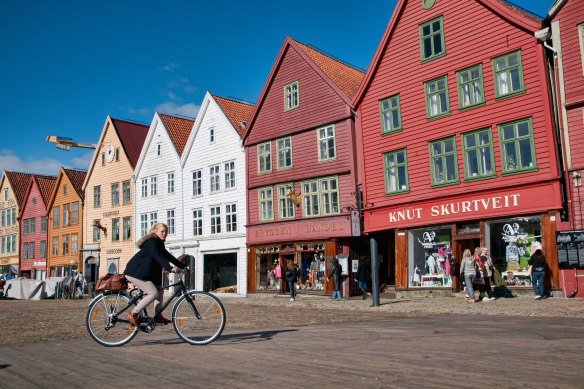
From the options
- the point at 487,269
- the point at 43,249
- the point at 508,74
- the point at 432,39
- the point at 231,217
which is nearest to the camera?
the point at 487,269

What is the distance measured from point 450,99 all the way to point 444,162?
257 centimetres

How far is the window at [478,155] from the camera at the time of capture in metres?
21.4

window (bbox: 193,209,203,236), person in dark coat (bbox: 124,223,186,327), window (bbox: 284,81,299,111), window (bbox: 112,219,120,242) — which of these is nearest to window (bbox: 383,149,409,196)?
window (bbox: 284,81,299,111)

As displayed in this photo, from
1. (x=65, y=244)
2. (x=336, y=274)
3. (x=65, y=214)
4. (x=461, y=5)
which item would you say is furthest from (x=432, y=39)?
(x=65, y=214)

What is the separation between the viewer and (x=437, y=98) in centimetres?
2339

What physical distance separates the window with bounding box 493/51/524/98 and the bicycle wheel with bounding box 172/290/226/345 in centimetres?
1643

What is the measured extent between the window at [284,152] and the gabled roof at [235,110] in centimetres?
395

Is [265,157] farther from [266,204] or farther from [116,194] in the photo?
[116,194]

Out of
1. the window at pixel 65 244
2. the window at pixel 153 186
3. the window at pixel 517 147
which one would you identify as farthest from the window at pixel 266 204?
the window at pixel 65 244

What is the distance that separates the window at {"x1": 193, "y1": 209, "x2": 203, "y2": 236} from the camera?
35.8m

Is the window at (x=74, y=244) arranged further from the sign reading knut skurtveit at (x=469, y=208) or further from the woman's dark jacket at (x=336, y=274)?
the sign reading knut skurtveit at (x=469, y=208)

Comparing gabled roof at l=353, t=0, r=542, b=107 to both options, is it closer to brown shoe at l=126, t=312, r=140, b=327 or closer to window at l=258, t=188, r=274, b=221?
window at l=258, t=188, r=274, b=221

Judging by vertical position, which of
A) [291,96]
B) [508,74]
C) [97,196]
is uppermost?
[291,96]

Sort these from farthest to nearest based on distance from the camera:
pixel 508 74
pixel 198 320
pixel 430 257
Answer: pixel 430 257 → pixel 508 74 → pixel 198 320
